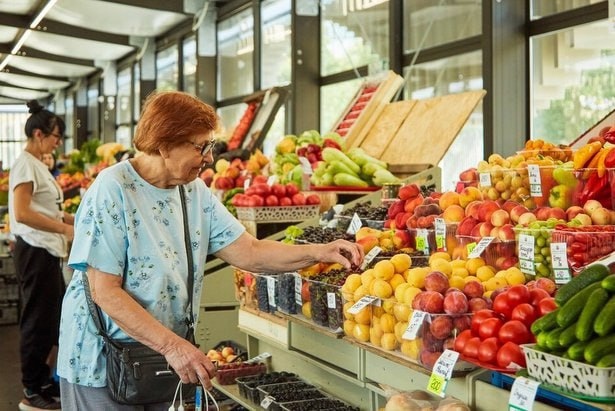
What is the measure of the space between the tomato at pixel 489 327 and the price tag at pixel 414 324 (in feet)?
0.61

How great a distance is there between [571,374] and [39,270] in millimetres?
3938

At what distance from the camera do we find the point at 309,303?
3.24 m

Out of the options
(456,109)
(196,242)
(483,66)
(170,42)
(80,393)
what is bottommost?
(80,393)

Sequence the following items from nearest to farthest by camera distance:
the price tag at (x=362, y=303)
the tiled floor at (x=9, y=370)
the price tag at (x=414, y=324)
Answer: the price tag at (x=414, y=324), the price tag at (x=362, y=303), the tiled floor at (x=9, y=370)

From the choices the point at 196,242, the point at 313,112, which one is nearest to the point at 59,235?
the point at 196,242

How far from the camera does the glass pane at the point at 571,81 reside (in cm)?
503

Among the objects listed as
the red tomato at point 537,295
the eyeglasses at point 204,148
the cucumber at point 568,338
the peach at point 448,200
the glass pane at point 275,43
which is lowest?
the cucumber at point 568,338

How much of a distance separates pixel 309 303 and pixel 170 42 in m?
10.4

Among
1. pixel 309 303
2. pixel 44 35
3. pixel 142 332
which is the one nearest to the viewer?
pixel 142 332

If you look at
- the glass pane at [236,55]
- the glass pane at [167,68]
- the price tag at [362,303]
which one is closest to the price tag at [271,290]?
the price tag at [362,303]

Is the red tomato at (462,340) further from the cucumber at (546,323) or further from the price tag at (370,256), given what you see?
the price tag at (370,256)

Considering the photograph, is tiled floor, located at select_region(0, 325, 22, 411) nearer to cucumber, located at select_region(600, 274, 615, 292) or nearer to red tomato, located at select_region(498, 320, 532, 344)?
red tomato, located at select_region(498, 320, 532, 344)

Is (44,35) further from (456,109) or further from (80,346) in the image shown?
(80,346)

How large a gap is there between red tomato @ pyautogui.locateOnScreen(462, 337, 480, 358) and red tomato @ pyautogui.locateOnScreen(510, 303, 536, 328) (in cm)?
12
